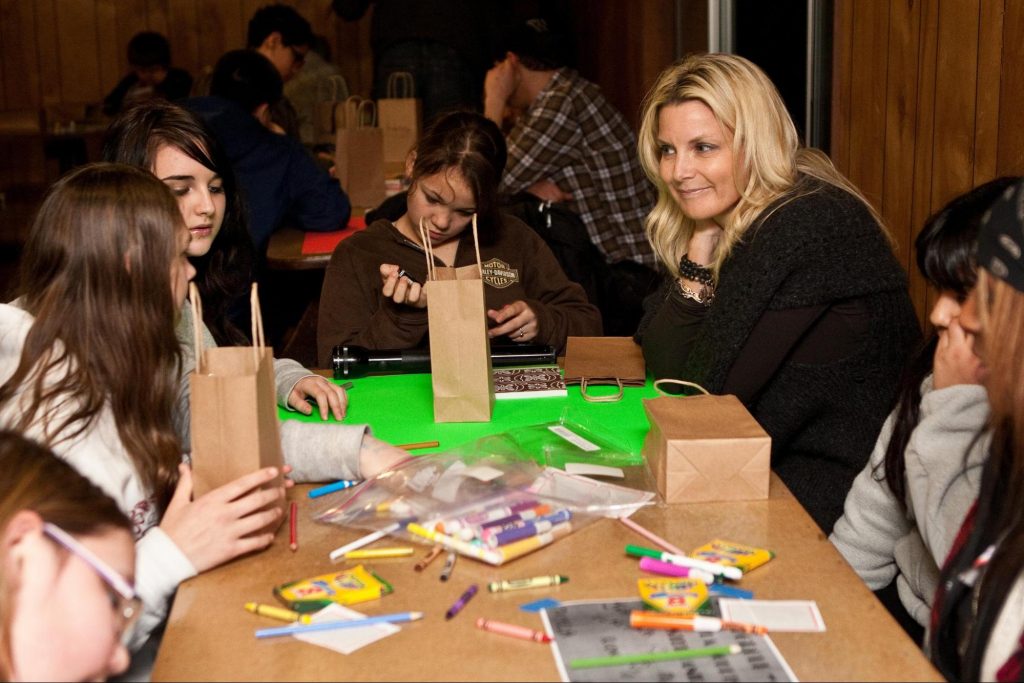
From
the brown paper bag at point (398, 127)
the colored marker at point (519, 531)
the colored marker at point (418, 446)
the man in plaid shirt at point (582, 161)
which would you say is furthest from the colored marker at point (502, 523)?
the brown paper bag at point (398, 127)

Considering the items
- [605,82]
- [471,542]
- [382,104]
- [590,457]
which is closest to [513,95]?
[382,104]

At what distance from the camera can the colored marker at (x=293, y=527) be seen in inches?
56.4

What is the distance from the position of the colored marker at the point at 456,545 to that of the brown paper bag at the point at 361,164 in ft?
9.70

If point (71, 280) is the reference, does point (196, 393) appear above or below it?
below

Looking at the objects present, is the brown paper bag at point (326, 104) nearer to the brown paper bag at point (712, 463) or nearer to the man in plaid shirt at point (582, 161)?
the man in plaid shirt at point (582, 161)

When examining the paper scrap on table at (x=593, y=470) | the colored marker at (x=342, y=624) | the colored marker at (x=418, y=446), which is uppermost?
the paper scrap on table at (x=593, y=470)

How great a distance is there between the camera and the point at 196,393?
1391mm

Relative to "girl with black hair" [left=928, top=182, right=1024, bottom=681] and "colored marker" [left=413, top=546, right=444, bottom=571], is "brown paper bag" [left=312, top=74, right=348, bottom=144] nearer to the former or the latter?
"colored marker" [left=413, top=546, right=444, bottom=571]

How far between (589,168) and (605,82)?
293 cm

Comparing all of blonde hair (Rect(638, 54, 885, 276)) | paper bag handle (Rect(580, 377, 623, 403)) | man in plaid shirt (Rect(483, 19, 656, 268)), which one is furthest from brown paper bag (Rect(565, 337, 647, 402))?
man in plaid shirt (Rect(483, 19, 656, 268))

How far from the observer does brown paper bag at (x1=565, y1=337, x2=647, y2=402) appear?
6.95 ft

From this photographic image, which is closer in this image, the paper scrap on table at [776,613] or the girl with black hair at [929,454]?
the paper scrap on table at [776,613]

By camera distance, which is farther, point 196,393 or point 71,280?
point 71,280

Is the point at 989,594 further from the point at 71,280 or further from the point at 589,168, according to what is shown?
the point at 589,168
